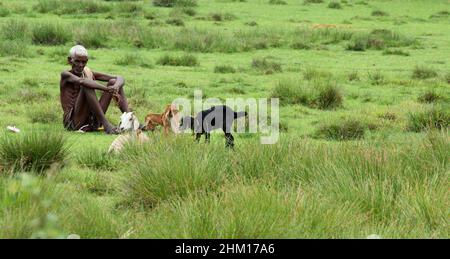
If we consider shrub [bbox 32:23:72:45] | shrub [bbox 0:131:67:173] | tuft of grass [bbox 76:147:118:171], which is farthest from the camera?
shrub [bbox 32:23:72:45]

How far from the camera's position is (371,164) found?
756 cm

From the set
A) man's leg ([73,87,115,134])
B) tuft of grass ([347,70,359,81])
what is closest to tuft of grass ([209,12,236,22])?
tuft of grass ([347,70,359,81])

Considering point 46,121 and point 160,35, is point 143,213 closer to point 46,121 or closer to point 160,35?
point 46,121

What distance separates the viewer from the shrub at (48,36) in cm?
2131

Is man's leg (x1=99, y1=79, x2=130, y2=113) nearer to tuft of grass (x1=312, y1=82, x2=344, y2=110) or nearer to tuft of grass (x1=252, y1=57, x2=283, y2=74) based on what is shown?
tuft of grass (x1=312, y1=82, x2=344, y2=110)

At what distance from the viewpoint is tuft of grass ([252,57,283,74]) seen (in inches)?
710

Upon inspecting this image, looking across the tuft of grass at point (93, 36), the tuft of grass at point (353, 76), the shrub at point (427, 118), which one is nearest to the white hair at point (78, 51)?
the shrub at point (427, 118)

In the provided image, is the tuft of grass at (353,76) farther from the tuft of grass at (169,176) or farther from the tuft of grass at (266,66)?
the tuft of grass at (169,176)

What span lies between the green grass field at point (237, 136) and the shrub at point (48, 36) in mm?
50

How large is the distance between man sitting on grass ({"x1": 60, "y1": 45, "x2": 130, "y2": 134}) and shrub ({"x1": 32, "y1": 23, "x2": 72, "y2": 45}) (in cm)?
996

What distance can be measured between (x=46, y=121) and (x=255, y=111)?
3.17 metres

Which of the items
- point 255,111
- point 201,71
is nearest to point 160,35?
point 201,71

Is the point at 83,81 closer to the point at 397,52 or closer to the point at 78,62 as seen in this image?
→ the point at 78,62

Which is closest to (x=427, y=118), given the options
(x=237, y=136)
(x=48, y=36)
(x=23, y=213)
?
(x=237, y=136)
